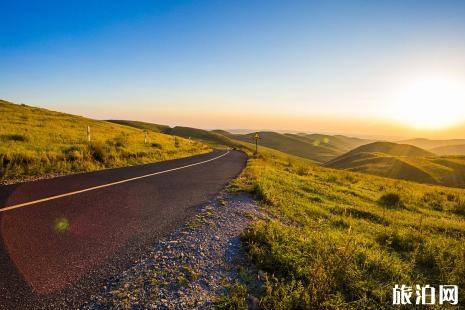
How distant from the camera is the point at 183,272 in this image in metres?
4.64

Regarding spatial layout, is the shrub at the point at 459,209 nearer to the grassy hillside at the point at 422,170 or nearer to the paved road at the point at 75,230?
the paved road at the point at 75,230

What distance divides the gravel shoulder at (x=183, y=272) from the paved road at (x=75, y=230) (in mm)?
310

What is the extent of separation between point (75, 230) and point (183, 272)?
288 centimetres

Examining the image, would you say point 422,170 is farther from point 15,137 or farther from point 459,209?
point 15,137

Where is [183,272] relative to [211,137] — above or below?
above

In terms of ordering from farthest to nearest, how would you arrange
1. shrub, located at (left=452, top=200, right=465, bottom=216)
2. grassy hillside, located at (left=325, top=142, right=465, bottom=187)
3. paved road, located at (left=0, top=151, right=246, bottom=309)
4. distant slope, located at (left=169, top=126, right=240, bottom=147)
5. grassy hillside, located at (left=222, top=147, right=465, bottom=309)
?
distant slope, located at (left=169, top=126, right=240, bottom=147) → grassy hillside, located at (left=325, top=142, right=465, bottom=187) → shrub, located at (left=452, top=200, right=465, bottom=216) → grassy hillside, located at (left=222, top=147, right=465, bottom=309) → paved road, located at (left=0, top=151, right=246, bottom=309)

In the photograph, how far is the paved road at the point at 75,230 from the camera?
400cm

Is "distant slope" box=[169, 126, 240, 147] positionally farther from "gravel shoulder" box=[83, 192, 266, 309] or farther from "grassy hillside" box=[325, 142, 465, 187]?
"gravel shoulder" box=[83, 192, 266, 309]

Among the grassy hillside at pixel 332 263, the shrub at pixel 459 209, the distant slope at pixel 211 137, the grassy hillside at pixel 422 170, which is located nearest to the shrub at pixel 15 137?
the grassy hillside at pixel 332 263

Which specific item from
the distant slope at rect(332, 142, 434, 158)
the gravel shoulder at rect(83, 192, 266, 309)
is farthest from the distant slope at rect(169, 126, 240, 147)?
the gravel shoulder at rect(83, 192, 266, 309)

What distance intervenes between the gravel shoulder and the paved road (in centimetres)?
31

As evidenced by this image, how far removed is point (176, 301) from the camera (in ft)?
12.7

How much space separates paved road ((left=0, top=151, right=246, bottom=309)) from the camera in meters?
4.00

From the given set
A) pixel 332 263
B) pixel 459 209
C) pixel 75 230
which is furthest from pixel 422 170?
pixel 75 230
